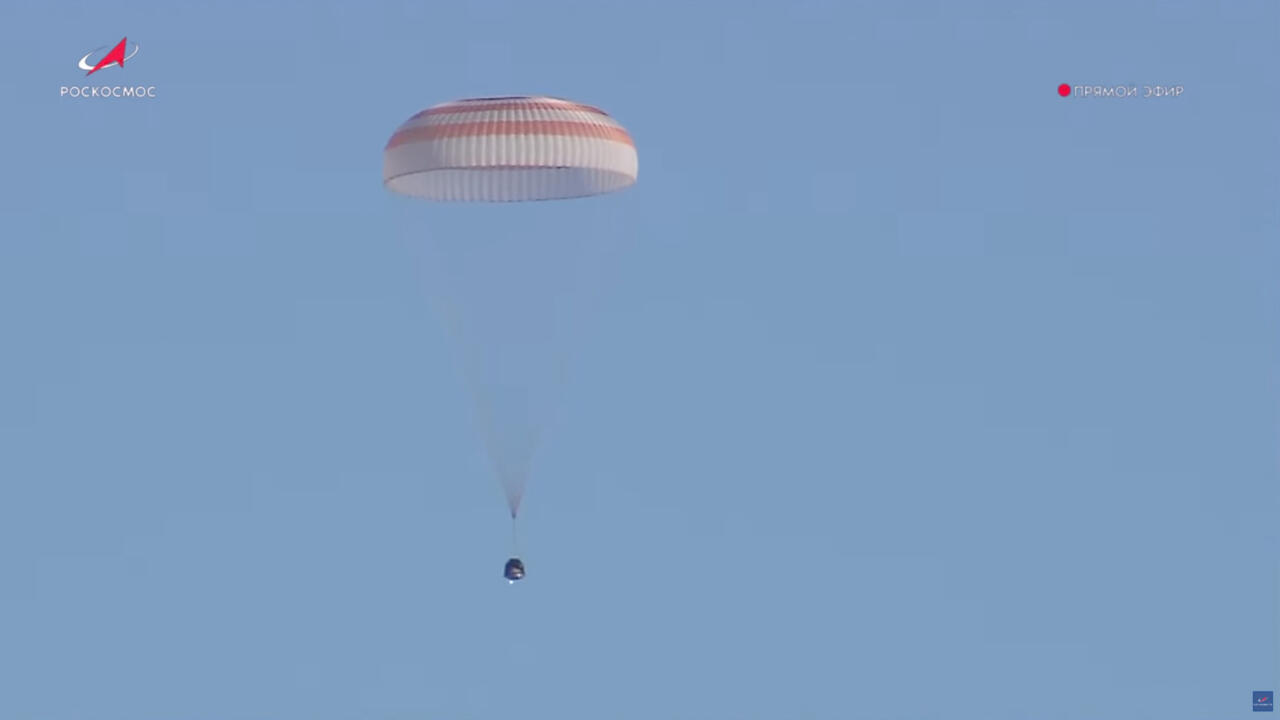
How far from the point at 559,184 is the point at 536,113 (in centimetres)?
531

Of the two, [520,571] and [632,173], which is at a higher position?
[632,173]

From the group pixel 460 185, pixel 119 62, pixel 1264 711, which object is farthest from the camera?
pixel 119 62

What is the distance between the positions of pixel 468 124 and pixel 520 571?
9899mm

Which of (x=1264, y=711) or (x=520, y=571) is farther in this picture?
(x=1264, y=711)

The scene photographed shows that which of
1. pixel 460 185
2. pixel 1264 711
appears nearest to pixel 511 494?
pixel 460 185

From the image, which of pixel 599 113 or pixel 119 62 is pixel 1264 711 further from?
pixel 119 62

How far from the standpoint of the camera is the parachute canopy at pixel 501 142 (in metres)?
58.7

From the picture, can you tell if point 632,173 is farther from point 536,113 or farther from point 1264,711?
point 1264,711

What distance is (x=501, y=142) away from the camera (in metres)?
58.7

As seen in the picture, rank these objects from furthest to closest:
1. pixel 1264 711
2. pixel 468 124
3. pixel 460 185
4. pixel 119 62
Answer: pixel 119 62, pixel 1264 711, pixel 460 185, pixel 468 124

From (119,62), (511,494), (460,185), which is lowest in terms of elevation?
(511,494)

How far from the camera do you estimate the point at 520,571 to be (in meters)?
60.6

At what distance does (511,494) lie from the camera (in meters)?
60.8

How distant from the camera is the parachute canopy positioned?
193ft
